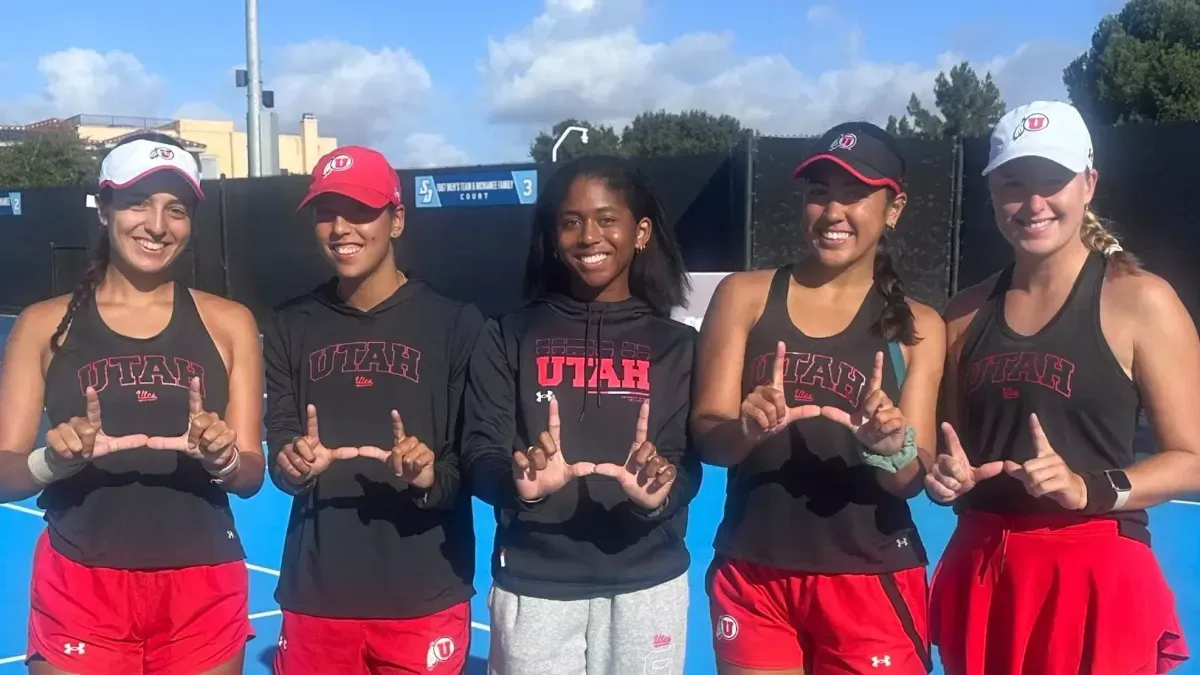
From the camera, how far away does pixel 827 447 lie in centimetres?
259

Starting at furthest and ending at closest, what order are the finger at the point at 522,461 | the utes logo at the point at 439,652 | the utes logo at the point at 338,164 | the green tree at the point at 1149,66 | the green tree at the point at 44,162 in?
the green tree at the point at 44,162
the green tree at the point at 1149,66
the utes logo at the point at 338,164
the utes logo at the point at 439,652
the finger at the point at 522,461

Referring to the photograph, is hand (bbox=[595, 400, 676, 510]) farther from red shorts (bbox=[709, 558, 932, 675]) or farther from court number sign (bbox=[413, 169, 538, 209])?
court number sign (bbox=[413, 169, 538, 209])

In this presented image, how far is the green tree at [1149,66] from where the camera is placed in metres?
28.3

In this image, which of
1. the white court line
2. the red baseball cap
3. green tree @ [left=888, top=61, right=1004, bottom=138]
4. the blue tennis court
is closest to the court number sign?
the blue tennis court

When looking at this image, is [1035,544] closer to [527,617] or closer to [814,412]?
[814,412]

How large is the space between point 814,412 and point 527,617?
0.84m

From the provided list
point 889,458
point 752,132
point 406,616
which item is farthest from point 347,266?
point 752,132

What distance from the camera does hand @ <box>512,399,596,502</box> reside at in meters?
2.41

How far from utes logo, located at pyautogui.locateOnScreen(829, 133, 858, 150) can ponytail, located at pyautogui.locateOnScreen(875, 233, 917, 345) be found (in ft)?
1.10

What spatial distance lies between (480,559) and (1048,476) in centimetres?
378

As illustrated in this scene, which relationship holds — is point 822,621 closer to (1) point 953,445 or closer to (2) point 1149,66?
(1) point 953,445

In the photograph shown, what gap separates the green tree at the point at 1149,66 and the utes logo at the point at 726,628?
96.5 feet

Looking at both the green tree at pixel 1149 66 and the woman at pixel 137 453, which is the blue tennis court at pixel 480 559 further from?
the green tree at pixel 1149 66

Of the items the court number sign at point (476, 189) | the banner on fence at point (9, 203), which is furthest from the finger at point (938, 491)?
the banner on fence at point (9, 203)
